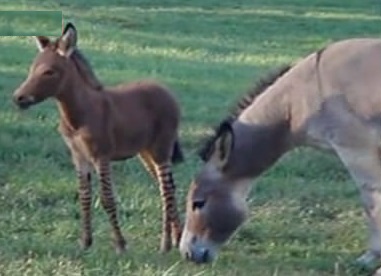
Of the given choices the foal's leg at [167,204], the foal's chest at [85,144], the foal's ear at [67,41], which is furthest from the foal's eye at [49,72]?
the foal's leg at [167,204]

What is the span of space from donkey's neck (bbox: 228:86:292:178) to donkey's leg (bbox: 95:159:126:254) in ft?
2.61

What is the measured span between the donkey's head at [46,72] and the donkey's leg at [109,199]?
581 millimetres

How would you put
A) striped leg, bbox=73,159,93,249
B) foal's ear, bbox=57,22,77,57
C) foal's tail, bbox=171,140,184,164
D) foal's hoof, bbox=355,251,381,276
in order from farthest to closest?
foal's tail, bbox=171,140,184,164 < striped leg, bbox=73,159,93,249 < foal's hoof, bbox=355,251,381,276 < foal's ear, bbox=57,22,77,57

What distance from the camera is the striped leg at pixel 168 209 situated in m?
8.65

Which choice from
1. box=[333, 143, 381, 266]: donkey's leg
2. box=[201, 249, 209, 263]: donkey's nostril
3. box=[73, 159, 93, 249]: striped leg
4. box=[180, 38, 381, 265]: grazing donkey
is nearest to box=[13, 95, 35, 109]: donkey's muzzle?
box=[73, 159, 93, 249]: striped leg

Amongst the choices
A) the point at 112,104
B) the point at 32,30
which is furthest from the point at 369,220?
the point at 32,30

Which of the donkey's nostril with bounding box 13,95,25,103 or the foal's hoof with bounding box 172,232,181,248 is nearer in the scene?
the donkey's nostril with bounding box 13,95,25,103

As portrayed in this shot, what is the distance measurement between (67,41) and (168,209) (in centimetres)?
139

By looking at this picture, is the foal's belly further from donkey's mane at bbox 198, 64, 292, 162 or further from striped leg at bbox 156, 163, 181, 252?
donkey's mane at bbox 198, 64, 292, 162

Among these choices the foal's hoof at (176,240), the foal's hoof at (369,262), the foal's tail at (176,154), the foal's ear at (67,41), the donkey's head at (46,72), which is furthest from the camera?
the foal's tail at (176,154)

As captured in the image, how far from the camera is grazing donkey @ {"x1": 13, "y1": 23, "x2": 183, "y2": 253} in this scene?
8.23m

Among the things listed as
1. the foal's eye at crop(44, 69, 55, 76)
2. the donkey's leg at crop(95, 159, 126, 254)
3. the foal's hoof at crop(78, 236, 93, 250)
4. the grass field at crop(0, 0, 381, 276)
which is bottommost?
the grass field at crop(0, 0, 381, 276)

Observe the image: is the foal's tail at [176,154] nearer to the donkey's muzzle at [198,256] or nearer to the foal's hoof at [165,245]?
the foal's hoof at [165,245]

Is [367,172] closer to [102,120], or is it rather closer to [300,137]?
[300,137]
